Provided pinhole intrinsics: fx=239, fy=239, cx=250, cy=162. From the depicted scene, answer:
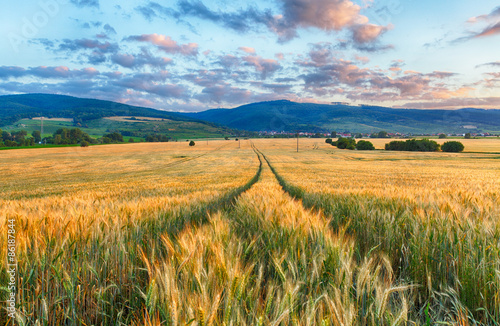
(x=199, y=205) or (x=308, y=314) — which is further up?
(x=308, y=314)

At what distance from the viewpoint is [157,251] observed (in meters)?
2.72

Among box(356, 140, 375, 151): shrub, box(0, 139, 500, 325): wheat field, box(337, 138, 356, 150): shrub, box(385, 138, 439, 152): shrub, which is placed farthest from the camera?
box(337, 138, 356, 150): shrub

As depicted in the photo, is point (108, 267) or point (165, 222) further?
point (165, 222)

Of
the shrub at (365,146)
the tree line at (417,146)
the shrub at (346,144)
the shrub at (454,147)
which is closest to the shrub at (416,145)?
the tree line at (417,146)

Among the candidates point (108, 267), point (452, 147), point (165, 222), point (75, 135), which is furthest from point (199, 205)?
point (75, 135)

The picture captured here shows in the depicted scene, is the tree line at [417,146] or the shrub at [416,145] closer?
the tree line at [417,146]

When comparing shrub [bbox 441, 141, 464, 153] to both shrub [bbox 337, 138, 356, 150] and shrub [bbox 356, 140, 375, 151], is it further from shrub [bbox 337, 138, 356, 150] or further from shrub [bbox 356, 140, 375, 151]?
A: shrub [bbox 337, 138, 356, 150]

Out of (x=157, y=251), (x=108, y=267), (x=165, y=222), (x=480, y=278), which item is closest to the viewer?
(x=480, y=278)

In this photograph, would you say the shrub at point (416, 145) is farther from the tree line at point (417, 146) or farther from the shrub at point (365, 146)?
the shrub at point (365, 146)

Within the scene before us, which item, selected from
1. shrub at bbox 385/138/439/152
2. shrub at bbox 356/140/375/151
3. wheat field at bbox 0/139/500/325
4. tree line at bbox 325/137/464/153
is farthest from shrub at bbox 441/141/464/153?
wheat field at bbox 0/139/500/325

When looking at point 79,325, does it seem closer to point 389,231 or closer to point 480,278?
point 480,278

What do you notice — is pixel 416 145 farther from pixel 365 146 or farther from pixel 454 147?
pixel 365 146

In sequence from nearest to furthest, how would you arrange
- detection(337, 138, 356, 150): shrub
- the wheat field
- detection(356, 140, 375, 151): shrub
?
1. the wheat field
2. detection(356, 140, 375, 151): shrub
3. detection(337, 138, 356, 150): shrub

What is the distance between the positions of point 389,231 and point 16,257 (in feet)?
12.9
